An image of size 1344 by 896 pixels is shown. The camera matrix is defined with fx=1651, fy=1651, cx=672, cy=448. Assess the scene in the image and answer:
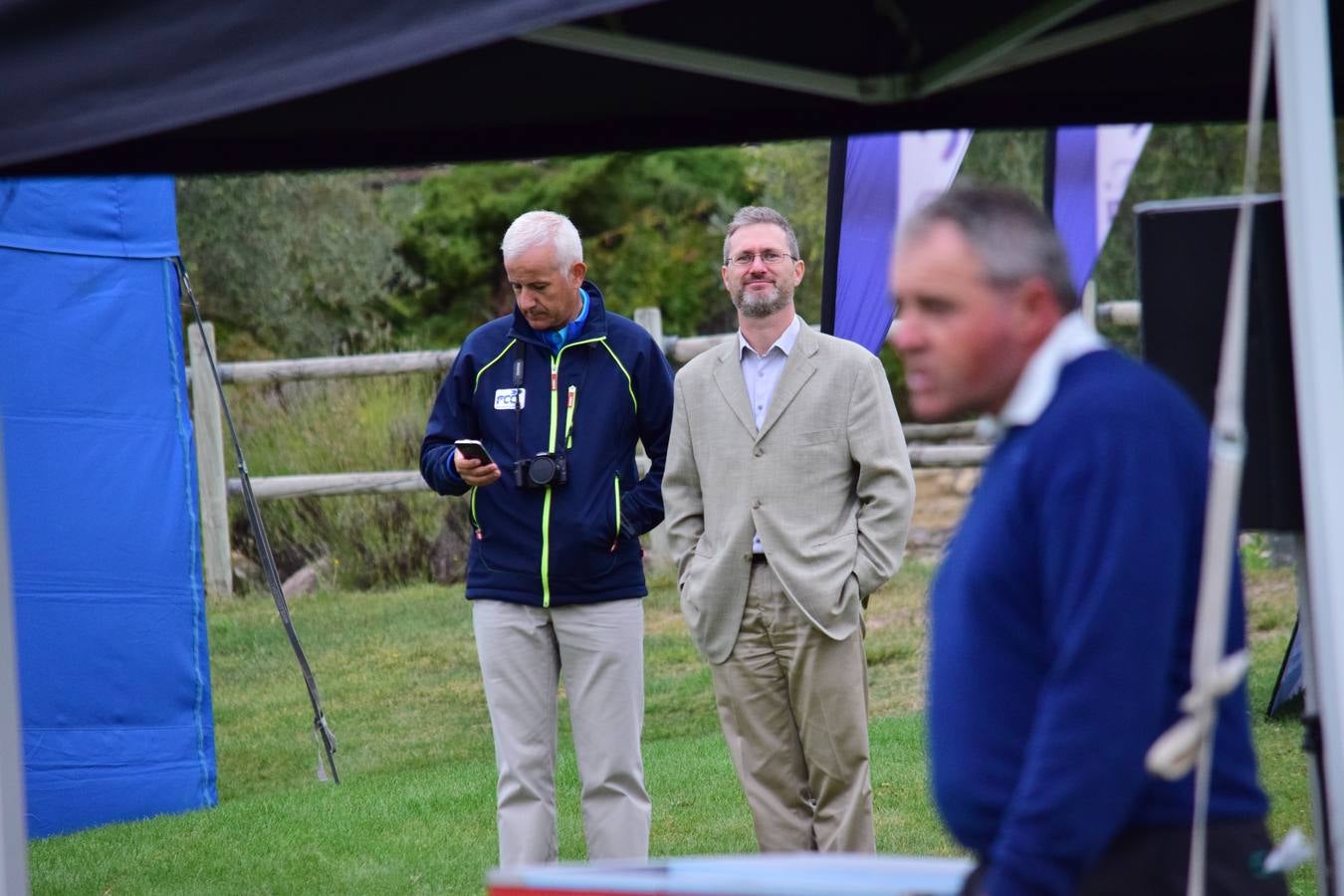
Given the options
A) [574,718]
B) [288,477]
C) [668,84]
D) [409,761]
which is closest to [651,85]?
[668,84]

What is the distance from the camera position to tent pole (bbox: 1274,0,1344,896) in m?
2.48

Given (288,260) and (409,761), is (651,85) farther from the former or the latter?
(288,260)

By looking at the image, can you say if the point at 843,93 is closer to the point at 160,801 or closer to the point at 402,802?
the point at 402,802

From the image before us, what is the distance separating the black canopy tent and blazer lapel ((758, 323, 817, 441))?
1.53 metres

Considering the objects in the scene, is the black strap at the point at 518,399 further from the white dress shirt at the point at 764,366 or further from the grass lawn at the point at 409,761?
the grass lawn at the point at 409,761

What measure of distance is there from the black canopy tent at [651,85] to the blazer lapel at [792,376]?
1529mm

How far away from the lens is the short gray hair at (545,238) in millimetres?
4910

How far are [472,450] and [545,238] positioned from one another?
671 millimetres

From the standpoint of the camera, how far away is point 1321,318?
8.19ft

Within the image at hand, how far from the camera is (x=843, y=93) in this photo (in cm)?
338

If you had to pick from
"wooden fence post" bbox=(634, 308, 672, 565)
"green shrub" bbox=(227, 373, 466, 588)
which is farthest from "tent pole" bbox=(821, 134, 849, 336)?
"green shrub" bbox=(227, 373, 466, 588)

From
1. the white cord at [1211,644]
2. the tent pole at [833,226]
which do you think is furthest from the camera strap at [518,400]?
the white cord at [1211,644]

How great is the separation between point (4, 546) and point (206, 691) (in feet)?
14.0

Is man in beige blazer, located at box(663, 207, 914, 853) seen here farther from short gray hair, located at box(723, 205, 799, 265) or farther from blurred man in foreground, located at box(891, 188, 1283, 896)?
blurred man in foreground, located at box(891, 188, 1283, 896)
